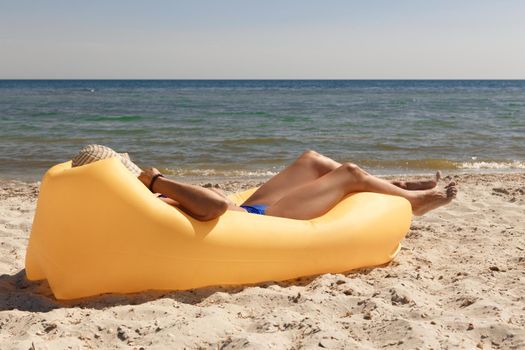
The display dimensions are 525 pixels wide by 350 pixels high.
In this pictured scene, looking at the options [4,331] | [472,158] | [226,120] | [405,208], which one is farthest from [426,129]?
[4,331]

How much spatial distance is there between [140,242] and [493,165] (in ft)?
23.7

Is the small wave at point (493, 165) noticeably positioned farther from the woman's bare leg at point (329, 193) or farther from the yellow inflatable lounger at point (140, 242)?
the yellow inflatable lounger at point (140, 242)

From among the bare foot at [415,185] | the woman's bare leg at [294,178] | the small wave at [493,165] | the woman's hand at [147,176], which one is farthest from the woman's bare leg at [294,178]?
the small wave at [493,165]

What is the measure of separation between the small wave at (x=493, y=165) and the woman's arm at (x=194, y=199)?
6.50m

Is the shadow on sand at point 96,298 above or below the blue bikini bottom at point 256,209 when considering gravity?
below

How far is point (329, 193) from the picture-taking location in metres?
3.92

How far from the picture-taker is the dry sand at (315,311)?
2.65m

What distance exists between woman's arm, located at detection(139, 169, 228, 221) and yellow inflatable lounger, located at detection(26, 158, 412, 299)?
0.05m

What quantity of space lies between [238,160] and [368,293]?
20.3 feet

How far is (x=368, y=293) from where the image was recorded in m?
3.31

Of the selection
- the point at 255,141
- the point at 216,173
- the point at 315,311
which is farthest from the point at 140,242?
the point at 255,141

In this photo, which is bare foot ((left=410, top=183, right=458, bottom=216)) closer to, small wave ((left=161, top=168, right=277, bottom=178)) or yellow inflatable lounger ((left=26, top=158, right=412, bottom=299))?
yellow inflatable lounger ((left=26, top=158, right=412, bottom=299))

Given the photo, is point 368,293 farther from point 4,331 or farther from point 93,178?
point 4,331

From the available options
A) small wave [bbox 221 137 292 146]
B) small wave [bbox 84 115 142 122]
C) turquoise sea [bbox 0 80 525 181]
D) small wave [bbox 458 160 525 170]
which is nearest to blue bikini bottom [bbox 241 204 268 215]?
turquoise sea [bbox 0 80 525 181]
